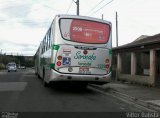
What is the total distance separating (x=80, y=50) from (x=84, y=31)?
37.4 inches

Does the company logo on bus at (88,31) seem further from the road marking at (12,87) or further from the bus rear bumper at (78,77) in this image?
the road marking at (12,87)

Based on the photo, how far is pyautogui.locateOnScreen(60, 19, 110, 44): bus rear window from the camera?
15.2 meters

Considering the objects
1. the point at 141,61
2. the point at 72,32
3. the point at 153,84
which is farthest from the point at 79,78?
the point at 141,61

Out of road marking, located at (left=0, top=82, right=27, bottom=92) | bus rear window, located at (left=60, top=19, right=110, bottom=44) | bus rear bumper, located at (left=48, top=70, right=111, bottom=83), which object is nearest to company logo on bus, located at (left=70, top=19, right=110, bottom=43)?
bus rear window, located at (left=60, top=19, right=110, bottom=44)

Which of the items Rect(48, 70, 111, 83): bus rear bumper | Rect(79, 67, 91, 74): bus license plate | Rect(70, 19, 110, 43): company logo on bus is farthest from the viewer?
Rect(70, 19, 110, 43): company logo on bus

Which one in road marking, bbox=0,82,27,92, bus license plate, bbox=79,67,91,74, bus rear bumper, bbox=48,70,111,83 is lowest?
road marking, bbox=0,82,27,92

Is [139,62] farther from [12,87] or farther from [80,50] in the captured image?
[12,87]

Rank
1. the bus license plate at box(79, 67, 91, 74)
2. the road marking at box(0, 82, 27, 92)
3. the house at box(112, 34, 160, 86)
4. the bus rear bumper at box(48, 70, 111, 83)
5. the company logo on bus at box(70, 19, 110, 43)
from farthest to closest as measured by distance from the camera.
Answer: the house at box(112, 34, 160, 86), the road marking at box(0, 82, 27, 92), the company logo on bus at box(70, 19, 110, 43), the bus license plate at box(79, 67, 91, 74), the bus rear bumper at box(48, 70, 111, 83)

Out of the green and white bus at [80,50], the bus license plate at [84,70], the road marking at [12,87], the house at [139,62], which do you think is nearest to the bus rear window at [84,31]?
the green and white bus at [80,50]

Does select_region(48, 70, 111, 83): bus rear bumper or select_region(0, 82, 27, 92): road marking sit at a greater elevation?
select_region(48, 70, 111, 83): bus rear bumper

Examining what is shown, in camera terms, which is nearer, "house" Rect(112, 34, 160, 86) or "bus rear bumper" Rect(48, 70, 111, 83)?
"bus rear bumper" Rect(48, 70, 111, 83)

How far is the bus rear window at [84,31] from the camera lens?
15.2 m

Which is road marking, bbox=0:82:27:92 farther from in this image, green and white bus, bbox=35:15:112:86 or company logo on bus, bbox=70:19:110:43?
company logo on bus, bbox=70:19:110:43

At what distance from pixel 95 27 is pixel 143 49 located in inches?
244
